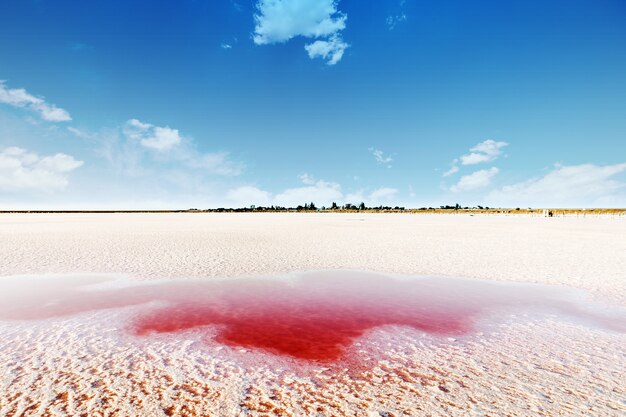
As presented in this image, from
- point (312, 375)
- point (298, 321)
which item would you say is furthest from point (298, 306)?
point (312, 375)

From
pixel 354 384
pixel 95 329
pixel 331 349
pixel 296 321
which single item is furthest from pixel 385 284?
pixel 95 329

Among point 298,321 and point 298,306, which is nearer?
point 298,321

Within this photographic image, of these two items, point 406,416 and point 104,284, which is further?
point 104,284

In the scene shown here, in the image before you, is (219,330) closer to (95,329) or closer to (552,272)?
(95,329)

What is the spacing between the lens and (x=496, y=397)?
15.3 ft

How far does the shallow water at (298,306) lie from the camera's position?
23.2 feet

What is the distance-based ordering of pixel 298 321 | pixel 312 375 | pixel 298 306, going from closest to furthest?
pixel 312 375
pixel 298 321
pixel 298 306

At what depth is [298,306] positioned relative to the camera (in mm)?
8898

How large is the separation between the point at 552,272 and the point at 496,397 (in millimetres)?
10649

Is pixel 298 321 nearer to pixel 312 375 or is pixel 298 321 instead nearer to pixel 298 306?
pixel 298 306

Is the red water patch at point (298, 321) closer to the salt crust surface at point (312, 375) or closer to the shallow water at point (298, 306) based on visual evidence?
the shallow water at point (298, 306)

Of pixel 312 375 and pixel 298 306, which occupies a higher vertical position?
A: pixel 298 306

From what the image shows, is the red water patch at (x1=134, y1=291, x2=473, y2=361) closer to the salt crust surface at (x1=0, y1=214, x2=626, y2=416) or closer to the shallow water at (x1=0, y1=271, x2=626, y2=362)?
the shallow water at (x1=0, y1=271, x2=626, y2=362)

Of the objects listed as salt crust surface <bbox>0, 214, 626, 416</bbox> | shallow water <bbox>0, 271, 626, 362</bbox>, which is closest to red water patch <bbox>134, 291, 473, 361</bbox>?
shallow water <bbox>0, 271, 626, 362</bbox>
